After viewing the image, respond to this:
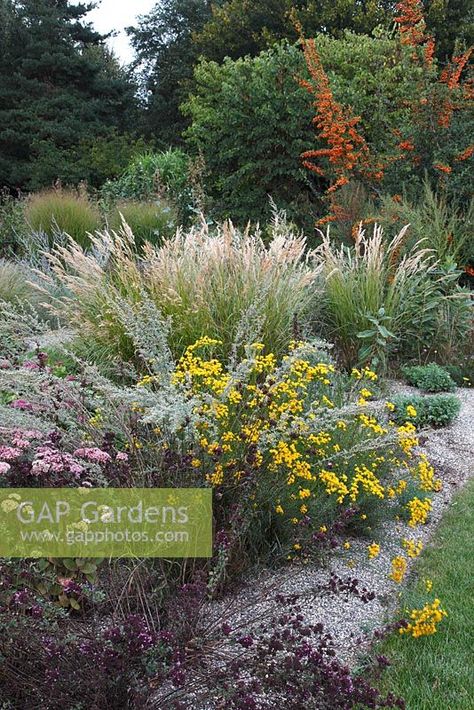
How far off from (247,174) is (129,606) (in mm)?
9554

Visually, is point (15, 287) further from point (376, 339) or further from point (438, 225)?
point (438, 225)

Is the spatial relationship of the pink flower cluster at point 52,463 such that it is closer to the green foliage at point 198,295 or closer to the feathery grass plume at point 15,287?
the green foliage at point 198,295

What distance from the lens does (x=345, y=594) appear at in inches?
92.6

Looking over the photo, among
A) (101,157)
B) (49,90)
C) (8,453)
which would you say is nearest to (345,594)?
(8,453)

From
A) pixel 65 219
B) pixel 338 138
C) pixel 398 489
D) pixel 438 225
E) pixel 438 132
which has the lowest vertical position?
pixel 398 489

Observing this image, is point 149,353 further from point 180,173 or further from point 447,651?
→ point 180,173

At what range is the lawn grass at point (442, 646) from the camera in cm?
225

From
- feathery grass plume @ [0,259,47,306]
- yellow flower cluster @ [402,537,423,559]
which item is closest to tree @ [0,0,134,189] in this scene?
feathery grass plume @ [0,259,47,306]

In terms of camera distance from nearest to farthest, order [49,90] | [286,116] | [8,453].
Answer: [8,453] → [286,116] → [49,90]

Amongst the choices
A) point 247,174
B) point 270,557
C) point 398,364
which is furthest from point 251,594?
point 247,174

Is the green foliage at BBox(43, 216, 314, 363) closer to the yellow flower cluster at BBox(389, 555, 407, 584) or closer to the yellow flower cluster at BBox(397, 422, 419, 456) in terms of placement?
the yellow flower cluster at BBox(397, 422, 419, 456)

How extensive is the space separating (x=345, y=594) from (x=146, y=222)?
323 inches

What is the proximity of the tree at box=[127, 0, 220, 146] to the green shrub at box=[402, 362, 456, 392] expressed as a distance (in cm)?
1770

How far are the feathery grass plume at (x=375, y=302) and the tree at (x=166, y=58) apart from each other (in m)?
17.0
